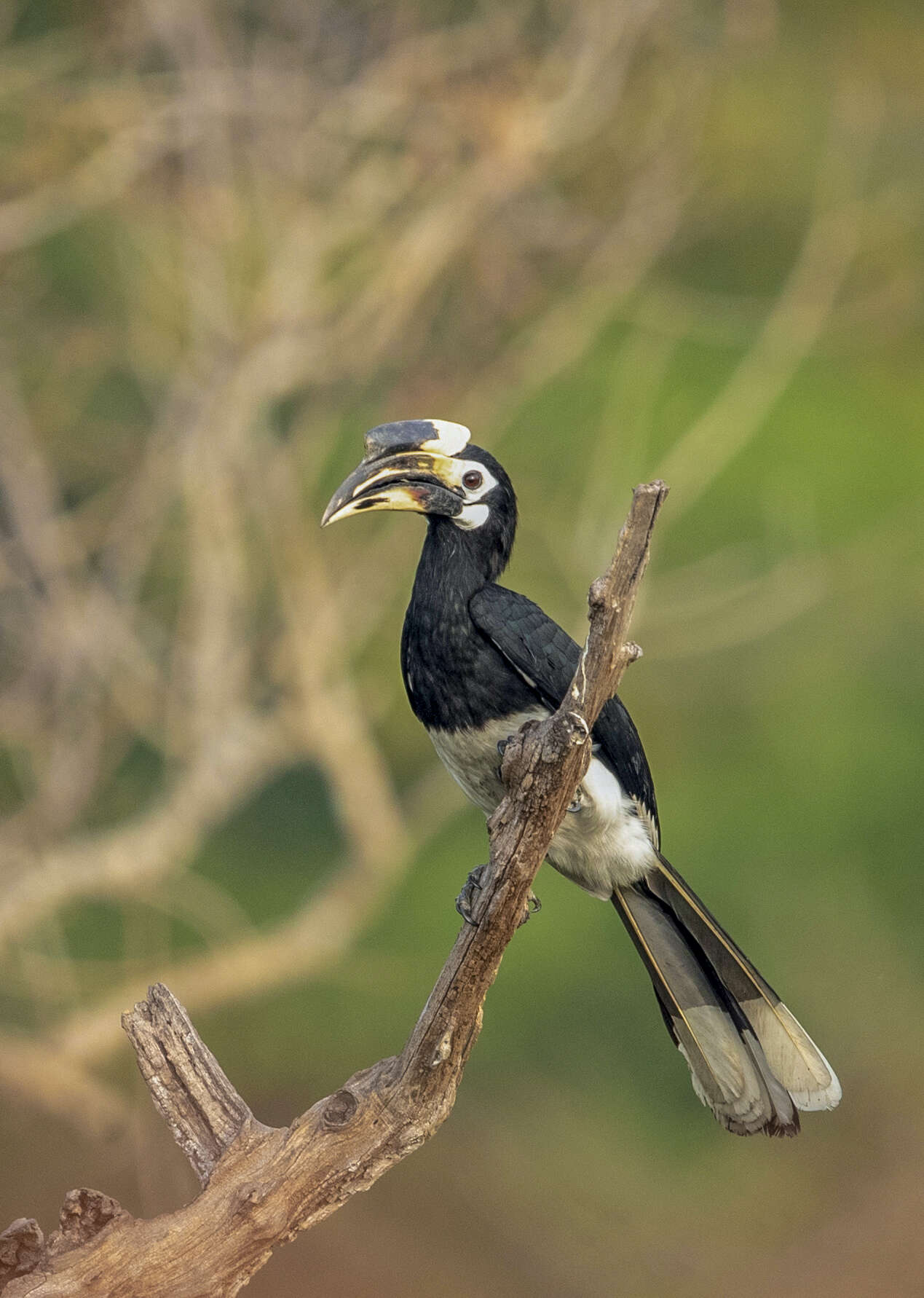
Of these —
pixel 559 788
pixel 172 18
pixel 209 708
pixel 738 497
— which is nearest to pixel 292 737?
pixel 209 708

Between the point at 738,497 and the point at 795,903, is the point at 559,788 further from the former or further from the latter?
the point at 738,497

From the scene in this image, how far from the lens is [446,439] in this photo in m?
2.30

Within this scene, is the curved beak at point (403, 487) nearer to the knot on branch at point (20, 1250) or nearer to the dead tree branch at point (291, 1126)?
the dead tree branch at point (291, 1126)

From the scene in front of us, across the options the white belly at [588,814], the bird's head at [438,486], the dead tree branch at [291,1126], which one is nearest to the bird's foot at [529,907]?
the dead tree branch at [291,1126]

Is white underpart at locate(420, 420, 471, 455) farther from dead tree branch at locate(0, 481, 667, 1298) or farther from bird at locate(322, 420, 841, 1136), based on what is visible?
dead tree branch at locate(0, 481, 667, 1298)

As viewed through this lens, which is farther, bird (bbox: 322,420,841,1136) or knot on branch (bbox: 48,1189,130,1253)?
bird (bbox: 322,420,841,1136)

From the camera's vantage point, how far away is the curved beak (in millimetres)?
2184

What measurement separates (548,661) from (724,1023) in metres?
0.63

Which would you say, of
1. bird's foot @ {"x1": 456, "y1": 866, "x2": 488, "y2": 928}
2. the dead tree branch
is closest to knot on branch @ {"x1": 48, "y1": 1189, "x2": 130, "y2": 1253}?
the dead tree branch

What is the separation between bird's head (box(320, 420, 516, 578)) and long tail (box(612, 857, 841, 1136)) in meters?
0.61

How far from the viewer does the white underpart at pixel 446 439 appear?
2.29 m

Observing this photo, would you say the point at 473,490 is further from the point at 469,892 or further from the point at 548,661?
the point at 469,892

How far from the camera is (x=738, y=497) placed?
23.6 feet

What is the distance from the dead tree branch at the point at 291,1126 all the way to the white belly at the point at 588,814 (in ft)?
0.93
